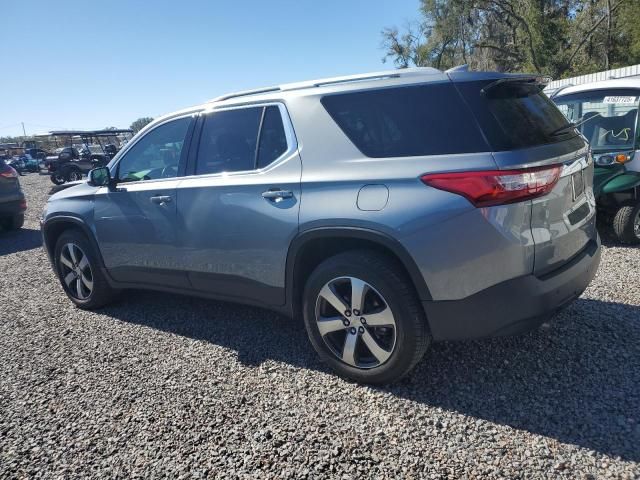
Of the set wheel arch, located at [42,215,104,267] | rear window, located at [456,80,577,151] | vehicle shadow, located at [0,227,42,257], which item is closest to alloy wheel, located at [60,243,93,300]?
wheel arch, located at [42,215,104,267]

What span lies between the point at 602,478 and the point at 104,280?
4.05 metres

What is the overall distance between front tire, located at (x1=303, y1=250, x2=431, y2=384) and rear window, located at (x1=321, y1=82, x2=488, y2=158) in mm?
643

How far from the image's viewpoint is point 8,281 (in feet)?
19.5

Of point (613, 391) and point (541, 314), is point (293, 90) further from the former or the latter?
point (613, 391)

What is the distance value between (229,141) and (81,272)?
2.19 metres

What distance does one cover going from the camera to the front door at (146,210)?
366cm

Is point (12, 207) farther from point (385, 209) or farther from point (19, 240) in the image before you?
point (385, 209)

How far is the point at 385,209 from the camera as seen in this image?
2525mm

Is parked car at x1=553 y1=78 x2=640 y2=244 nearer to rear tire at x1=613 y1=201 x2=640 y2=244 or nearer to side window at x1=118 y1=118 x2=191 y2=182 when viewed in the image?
rear tire at x1=613 y1=201 x2=640 y2=244

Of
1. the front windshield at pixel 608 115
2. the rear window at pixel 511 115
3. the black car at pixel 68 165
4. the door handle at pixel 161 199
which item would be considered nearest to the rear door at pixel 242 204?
the door handle at pixel 161 199

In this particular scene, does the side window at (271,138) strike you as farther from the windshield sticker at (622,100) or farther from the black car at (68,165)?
the black car at (68,165)

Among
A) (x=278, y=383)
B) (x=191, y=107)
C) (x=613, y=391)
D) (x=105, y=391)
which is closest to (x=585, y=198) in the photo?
(x=613, y=391)

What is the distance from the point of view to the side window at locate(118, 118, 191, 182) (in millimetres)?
3729

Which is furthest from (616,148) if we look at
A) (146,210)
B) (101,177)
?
(101,177)
